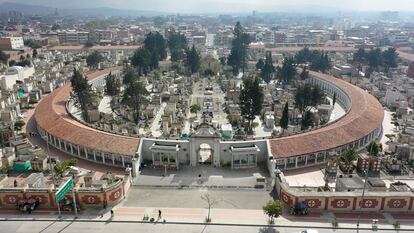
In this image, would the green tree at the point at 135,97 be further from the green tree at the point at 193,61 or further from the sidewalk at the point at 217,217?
the green tree at the point at 193,61

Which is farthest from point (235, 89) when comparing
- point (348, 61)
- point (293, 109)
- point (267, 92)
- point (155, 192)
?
point (348, 61)

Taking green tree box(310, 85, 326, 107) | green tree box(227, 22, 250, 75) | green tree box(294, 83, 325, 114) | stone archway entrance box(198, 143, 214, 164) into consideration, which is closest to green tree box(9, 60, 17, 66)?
green tree box(227, 22, 250, 75)

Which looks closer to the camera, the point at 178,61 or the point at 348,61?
the point at 178,61

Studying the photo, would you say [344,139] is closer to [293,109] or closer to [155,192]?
[293,109]

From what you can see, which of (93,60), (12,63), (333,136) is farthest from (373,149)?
(12,63)

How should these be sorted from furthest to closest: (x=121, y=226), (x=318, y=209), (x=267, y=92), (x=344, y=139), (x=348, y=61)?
(x=348, y=61) < (x=267, y=92) < (x=344, y=139) < (x=318, y=209) < (x=121, y=226)

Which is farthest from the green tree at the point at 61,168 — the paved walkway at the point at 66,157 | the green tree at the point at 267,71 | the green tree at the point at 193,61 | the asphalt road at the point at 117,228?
the green tree at the point at 193,61

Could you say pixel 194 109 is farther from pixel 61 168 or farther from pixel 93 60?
pixel 93 60
